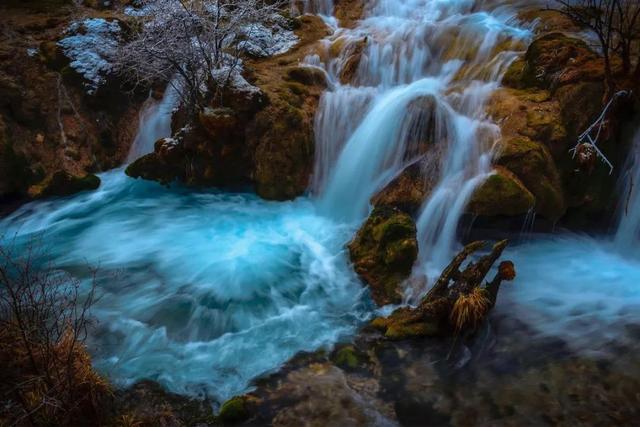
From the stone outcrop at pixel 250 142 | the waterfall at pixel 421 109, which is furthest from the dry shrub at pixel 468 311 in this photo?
the stone outcrop at pixel 250 142

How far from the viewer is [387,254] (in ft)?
24.1

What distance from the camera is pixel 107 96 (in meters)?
12.6

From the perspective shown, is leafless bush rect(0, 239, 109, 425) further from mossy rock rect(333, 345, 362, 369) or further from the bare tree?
the bare tree

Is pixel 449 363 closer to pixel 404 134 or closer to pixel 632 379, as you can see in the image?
pixel 632 379

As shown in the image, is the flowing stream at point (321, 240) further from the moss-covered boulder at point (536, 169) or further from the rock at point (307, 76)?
the rock at point (307, 76)

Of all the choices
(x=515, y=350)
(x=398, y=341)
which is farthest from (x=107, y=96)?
(x=515, y=350)

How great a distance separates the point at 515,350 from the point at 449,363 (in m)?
0.92

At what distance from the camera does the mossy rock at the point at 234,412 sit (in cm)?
496

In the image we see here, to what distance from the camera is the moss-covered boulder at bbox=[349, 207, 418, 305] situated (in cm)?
717

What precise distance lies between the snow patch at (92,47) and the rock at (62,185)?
263 centimetres

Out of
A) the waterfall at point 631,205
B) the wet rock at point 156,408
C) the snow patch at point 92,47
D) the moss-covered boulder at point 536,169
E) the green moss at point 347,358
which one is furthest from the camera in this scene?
the snow patch at point 92,47

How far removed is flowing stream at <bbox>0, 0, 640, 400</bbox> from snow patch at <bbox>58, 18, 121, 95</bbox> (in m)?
1.60

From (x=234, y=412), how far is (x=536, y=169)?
626cm

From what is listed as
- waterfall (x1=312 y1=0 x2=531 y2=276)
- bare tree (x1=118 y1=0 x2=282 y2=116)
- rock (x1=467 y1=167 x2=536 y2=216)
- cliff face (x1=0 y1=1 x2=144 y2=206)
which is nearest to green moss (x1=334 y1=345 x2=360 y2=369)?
waterfall (x1=312 y1=0 x2=531 y2=276)
